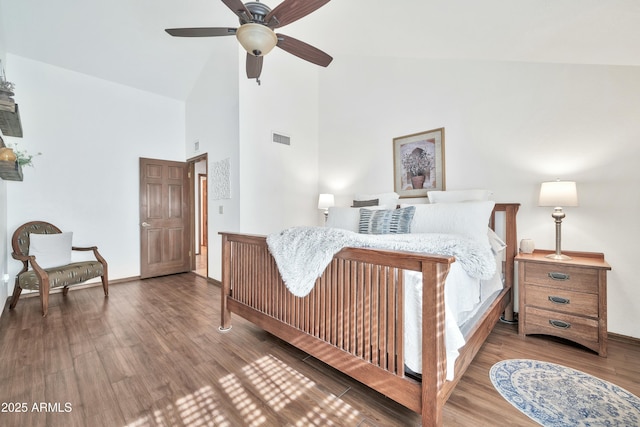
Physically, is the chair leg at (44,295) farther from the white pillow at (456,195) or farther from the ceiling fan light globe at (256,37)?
the white pillow at (456,195)

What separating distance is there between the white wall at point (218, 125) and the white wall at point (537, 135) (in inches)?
78.2

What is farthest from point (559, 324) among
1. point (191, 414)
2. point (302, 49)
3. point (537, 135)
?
point (302, 49)

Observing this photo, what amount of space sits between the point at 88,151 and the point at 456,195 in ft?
16.6

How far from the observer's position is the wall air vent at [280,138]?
4088 millimetres

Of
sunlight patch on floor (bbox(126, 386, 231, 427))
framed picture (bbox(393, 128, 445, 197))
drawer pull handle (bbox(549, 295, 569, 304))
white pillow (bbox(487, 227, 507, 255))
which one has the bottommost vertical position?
sunlight patch on floor (bbox(126, 386, 231, 427))

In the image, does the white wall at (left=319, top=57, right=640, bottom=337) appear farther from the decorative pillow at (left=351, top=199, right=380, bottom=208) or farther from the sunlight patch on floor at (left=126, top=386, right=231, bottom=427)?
the sunlight patch on floor at (left=126, top=386, right=231, bottom=427)

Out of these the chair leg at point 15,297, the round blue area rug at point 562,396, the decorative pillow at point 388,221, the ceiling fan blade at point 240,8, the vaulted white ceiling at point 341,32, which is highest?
the vaulted white ceiling at point 341,32

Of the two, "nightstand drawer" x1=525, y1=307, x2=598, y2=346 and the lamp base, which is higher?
the lamp base

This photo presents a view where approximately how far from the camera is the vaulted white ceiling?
76.4 inches

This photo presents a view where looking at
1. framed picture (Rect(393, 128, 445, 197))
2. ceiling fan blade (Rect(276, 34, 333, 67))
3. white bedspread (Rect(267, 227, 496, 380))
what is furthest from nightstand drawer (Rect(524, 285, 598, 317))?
ceiling fan blade (Rect(276, 34, 333, 67))

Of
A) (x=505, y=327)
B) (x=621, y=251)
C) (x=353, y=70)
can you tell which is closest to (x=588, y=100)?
(x=621, y=251)

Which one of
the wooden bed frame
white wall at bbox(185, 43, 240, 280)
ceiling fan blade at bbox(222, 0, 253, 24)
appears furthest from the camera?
white wall at bbox(185, 43, 240, 280)

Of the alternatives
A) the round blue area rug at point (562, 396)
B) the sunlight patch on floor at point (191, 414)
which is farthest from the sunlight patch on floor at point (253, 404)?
the round blue area rug at point (562, 396)

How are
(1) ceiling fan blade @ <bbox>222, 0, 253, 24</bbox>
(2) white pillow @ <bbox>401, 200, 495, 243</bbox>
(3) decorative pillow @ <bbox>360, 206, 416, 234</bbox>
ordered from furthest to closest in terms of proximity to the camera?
(3) decorative pillow @ <bbox>360, 206, 416, 234</bbox> → (2) white pillow @ <bbox>401, 200, 495, 243</bbox> → (1) ceiling fan blade @ <bbox>222, 0, 253, 24</bbox>
